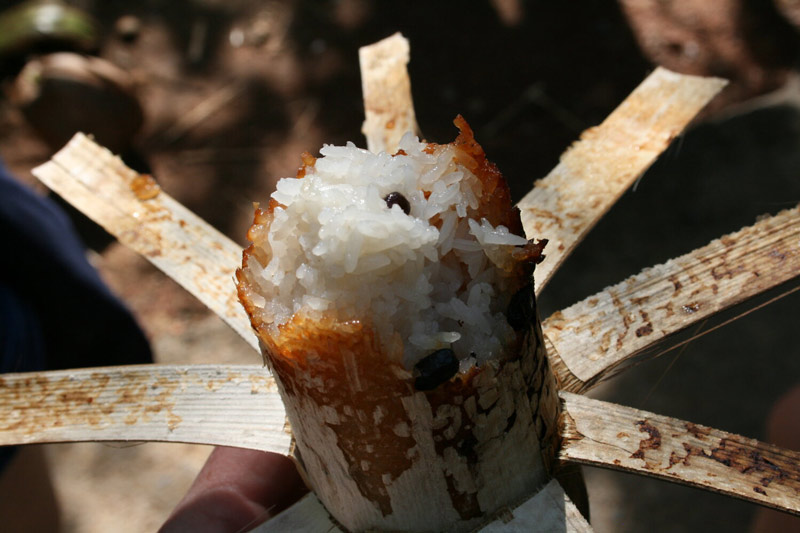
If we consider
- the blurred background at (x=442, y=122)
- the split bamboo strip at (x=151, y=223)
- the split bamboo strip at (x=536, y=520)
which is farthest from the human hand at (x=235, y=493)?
the blurred background at (x=442, y=122)

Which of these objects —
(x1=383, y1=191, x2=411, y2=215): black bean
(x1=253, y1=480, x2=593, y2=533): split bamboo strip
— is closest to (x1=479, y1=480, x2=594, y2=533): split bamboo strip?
(x1=253, y1=480, x2=593, y2=533): split bamboo strip

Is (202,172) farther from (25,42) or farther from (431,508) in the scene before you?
(431,508)

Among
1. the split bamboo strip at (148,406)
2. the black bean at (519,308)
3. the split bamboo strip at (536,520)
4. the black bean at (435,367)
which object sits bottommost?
the split bamboo strip at (536,520)

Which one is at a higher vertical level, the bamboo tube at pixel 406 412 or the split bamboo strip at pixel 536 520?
the bamboo tube at pixel 406 412

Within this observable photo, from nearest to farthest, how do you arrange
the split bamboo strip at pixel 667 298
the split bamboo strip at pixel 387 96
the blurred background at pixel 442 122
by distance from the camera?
the split bamboo strip at pixel 667 298, the split bamboo strip at pixel 387 96, the blurred background at pixel 442 122

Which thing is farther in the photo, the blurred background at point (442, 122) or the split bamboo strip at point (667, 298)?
the blurred background at point (442, 122)

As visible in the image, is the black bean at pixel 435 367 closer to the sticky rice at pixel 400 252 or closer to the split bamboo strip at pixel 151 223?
the sticky rice at pixel 400 252
